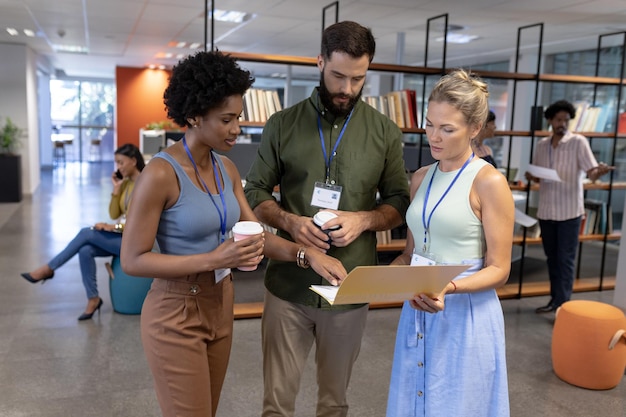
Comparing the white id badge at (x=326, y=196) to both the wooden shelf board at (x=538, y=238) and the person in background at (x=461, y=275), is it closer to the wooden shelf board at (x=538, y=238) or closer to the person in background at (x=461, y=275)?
the person in background at (x=461, y=275)

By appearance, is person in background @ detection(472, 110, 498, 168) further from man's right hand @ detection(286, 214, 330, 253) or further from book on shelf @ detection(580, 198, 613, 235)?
man's right hand @ detection(286, 214, 330, 253)

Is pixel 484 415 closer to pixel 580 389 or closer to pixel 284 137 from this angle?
pixel 284 137

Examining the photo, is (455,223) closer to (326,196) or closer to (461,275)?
(461,275)

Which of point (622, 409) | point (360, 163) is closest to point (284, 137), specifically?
point (360, 163)

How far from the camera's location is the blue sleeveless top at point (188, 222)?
1678mm

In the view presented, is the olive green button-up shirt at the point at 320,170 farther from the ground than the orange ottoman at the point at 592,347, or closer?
farther from the ground

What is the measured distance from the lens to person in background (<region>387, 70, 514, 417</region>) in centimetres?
171

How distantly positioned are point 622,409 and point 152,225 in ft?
10.2

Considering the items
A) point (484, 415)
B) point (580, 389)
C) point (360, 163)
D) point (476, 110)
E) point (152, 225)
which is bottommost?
→ point (580, 389)

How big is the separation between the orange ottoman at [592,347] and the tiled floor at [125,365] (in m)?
0.09

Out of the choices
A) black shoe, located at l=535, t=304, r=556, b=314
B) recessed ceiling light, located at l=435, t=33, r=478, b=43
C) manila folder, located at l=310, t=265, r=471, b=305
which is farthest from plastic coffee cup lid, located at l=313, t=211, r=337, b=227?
recessed ceiling light, located at l=435, t=33, r=478, b=43

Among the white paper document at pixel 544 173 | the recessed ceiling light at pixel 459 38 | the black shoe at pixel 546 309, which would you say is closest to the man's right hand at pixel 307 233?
the white paper document at pixel 544 173

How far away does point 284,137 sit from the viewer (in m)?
2.13

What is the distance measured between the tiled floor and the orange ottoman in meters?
0.09
